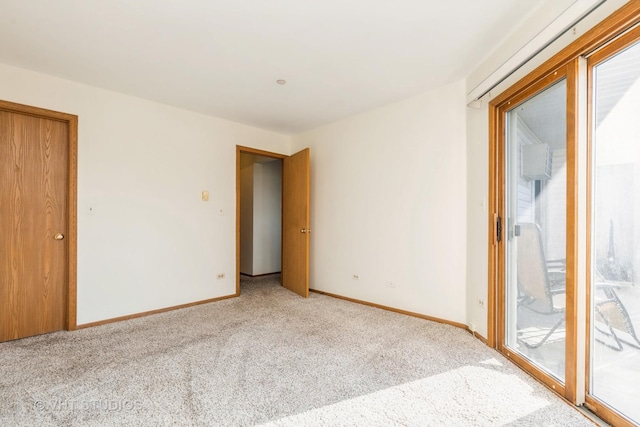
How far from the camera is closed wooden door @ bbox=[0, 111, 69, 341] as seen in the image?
275 cm

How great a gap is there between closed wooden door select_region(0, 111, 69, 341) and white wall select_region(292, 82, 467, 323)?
296 centimetres

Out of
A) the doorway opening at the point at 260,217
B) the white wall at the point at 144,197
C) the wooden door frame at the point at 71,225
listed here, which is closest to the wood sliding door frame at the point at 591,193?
the white wall at the point at 144,197

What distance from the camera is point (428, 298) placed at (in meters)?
3.29

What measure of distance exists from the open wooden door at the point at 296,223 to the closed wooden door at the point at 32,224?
8.63 feet

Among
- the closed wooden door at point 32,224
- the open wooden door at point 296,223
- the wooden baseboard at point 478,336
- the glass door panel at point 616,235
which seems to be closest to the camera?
the glass door panel at point 616,235

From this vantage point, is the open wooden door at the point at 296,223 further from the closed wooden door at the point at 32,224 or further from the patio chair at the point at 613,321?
the patio chair at the point at 613,321

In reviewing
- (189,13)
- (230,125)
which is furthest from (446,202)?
(230,125)

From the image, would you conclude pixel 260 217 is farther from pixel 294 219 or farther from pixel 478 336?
pixel 478 336

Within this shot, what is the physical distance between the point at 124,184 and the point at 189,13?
2.09 m

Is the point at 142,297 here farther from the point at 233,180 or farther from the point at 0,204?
the point at 233,180

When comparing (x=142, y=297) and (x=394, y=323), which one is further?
(x=142, y=297)

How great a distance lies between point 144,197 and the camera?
3475mm

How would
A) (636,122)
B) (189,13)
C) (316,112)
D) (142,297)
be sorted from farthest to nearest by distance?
(316,112) → (142,297) → (189,13) → (636,122)

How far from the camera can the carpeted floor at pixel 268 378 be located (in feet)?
5.53
